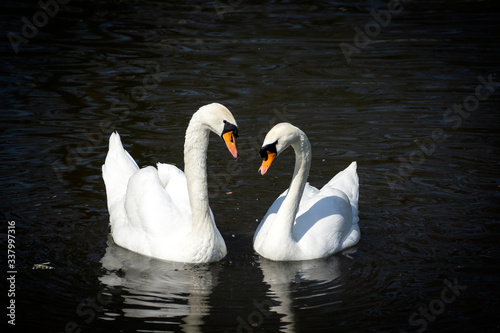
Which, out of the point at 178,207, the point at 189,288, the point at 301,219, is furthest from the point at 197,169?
the point at 301,219

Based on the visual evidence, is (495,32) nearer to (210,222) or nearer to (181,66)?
(181,66)

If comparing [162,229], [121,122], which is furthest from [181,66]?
[162,229]

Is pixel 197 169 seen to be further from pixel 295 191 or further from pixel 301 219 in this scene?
pixel 301 219

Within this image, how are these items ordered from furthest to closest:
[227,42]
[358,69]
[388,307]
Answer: [227,42]
[358,69]
[388,307]

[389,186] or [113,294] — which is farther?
[389,186]

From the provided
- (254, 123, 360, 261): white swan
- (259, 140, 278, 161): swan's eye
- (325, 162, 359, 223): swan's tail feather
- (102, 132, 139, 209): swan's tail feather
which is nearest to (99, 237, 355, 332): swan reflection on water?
(254, 123, 360, 261): white swan

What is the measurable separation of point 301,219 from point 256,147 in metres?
3.23

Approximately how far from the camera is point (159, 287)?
723 centimetres

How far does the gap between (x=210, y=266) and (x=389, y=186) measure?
335cm

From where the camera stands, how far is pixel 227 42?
17.8 metres

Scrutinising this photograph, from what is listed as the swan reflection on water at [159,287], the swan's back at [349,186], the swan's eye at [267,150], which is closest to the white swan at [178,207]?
the swan reflection on water at [159,287]

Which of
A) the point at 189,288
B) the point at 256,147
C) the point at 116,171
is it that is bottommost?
the point at 256,147

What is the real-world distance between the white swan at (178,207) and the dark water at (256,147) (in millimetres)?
178

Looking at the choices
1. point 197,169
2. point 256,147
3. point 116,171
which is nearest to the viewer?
point 197,169
